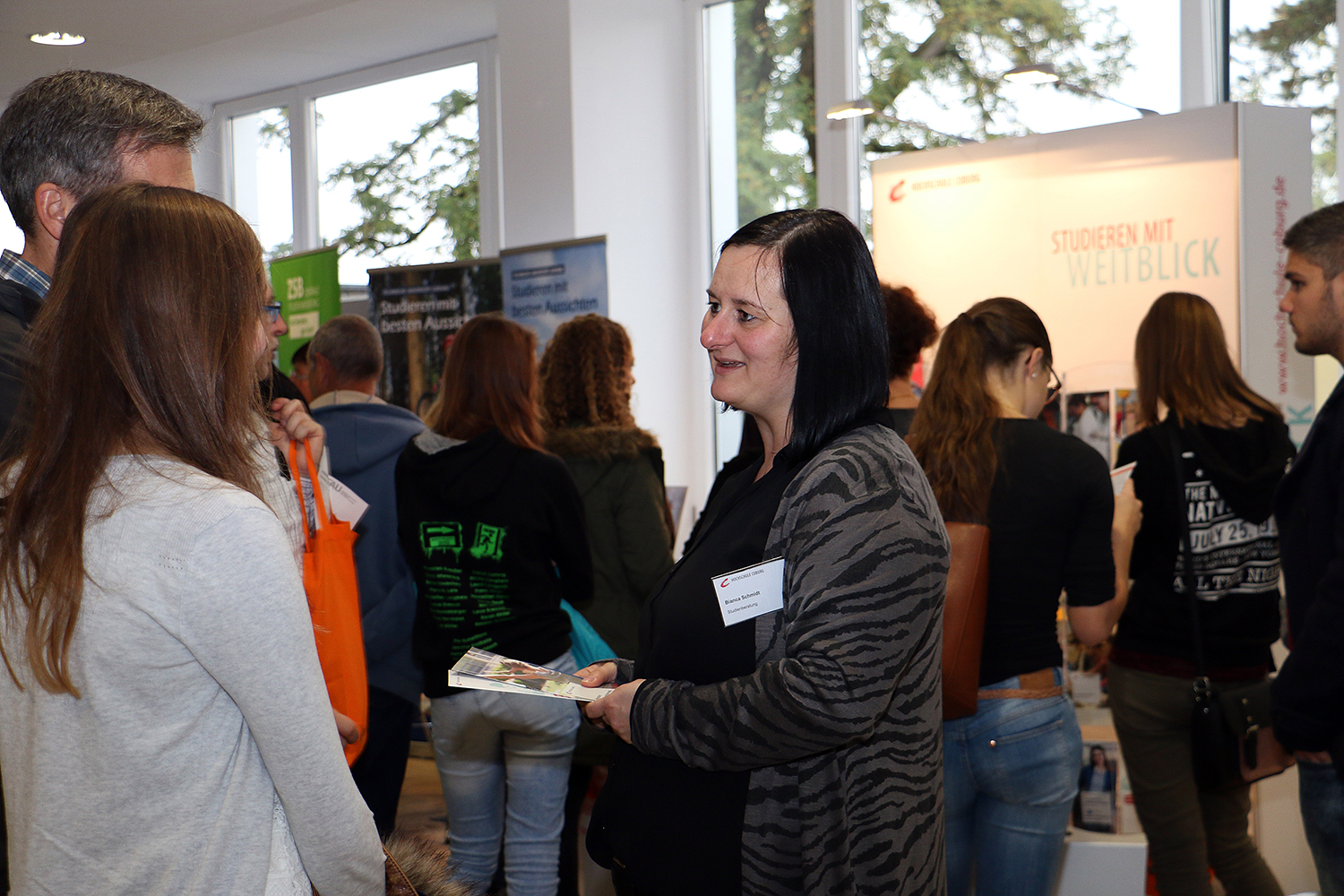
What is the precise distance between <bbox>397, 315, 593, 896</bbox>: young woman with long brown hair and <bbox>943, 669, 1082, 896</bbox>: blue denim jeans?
1105 mm

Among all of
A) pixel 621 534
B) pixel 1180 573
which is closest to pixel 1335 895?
pixel 1180 573

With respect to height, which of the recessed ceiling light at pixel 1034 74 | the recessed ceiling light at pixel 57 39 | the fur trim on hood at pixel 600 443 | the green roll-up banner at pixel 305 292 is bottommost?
the fur trim on hood at pixel 600 443

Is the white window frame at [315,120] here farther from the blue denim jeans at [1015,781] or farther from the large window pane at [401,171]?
the blue denim jeans at [1015,781]

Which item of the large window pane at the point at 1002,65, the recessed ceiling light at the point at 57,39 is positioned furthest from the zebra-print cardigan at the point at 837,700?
the recessed ceiling light at the point at 57,39

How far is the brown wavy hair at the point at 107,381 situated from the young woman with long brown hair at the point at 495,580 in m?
1.71

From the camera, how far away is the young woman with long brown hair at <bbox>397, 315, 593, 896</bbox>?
2775mm

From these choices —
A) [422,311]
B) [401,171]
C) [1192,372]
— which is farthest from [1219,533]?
[401,171]

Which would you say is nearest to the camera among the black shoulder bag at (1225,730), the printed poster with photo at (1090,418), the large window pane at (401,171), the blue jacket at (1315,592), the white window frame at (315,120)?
the blue jacket at (1315,592)

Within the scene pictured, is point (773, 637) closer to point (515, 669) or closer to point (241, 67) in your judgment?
point (515, 669)

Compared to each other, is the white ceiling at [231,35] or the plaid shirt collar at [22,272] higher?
the white ceiling at [231,35]

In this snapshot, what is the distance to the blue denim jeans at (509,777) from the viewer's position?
282cm

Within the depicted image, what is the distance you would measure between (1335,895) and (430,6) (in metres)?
5.97

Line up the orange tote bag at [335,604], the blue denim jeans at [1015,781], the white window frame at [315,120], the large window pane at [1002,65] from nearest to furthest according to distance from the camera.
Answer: the orange tote bag at [335,604]
the blue denim jeans at [1015,781]
the large window pane at [1002,65]
the white window frame at [315,120]

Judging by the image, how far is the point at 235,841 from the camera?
1.03 m
